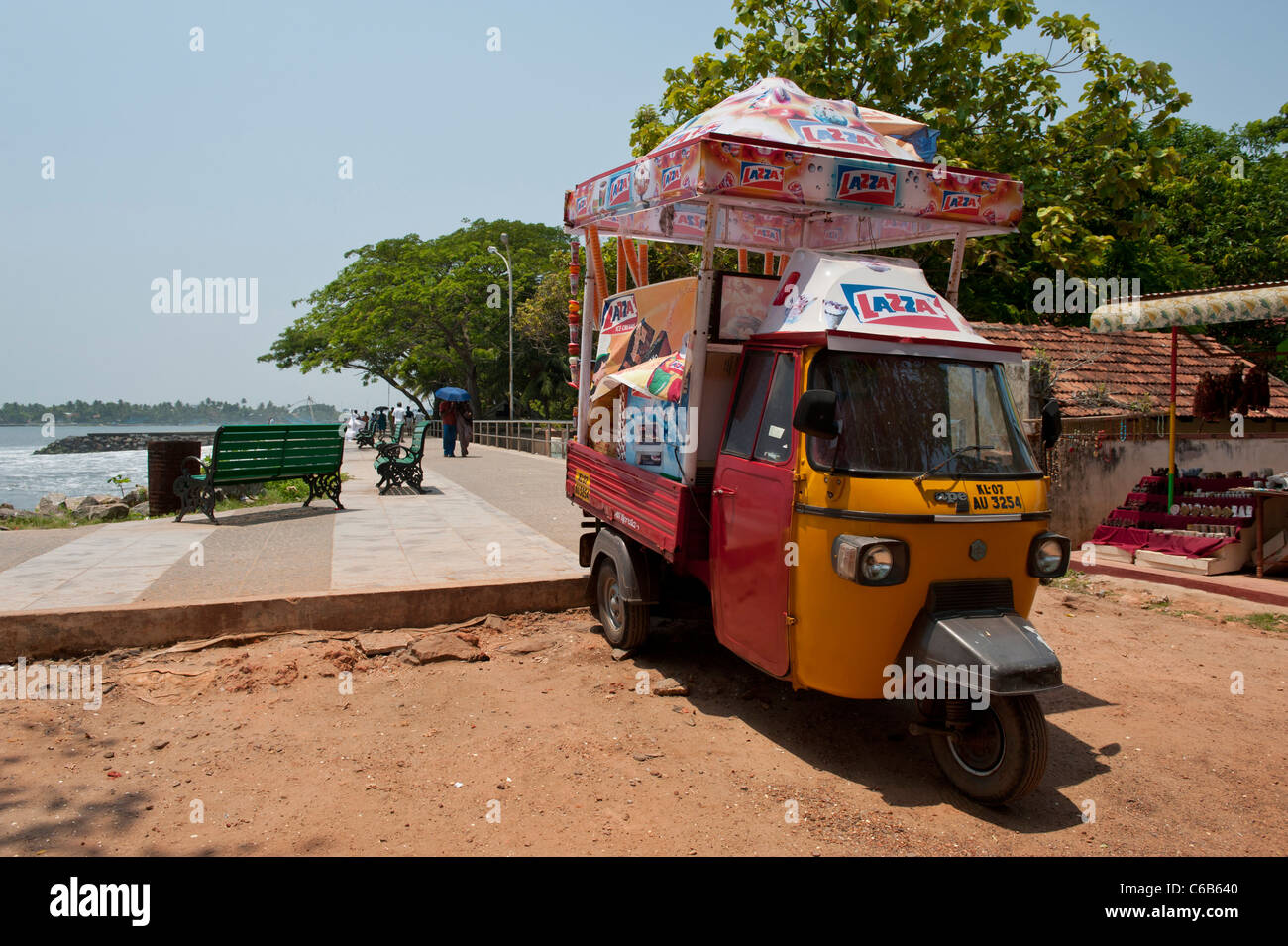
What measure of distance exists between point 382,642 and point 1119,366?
11.9 metres

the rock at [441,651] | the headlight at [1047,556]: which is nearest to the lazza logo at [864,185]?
the headlight at [1047,556]

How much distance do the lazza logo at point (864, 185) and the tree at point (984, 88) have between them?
9.97 meters

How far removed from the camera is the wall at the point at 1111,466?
10625 millimetres

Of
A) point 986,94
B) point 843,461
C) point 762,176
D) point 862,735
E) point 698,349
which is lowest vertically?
point 862,735

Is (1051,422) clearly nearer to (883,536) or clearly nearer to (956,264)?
(956,264)

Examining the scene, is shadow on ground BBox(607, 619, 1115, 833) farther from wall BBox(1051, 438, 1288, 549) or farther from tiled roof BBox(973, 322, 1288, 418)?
tiled roof BBox(973, 322, 1288, 418)

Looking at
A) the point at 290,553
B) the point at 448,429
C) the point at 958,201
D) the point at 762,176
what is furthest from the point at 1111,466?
the point at 448,429

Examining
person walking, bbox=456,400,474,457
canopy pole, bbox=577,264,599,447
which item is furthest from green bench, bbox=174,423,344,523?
person walking, bbox=456,400,474,457

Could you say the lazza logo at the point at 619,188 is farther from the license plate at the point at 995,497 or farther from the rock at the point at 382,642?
the rock at the point at 382,642

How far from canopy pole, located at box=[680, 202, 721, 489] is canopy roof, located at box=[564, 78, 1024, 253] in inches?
10.5

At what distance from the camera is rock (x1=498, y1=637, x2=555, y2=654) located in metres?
6.12

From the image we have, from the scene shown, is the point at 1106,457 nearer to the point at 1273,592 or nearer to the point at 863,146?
the point at 1273,592

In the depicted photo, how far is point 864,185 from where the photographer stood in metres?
4.99

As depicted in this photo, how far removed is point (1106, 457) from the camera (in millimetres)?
10812
